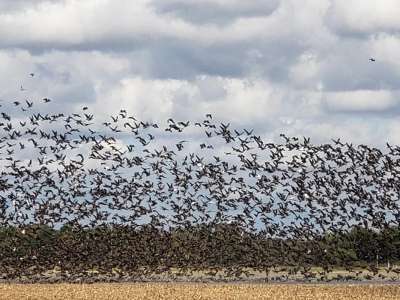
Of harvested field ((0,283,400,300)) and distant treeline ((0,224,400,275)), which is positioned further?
distant treeline ((0,224,400,275))

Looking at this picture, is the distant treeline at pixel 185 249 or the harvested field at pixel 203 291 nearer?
the harvested field at pixel 203 291

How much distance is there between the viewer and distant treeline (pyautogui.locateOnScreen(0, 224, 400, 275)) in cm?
4341

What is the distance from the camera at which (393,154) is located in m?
43.0

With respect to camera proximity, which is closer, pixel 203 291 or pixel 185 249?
pixel 203 291

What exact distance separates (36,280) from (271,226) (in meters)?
10.1

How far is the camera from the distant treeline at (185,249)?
43.4 metres

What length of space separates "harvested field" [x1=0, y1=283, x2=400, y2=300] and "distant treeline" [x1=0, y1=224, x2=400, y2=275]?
603 cm

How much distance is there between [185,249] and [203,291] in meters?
9.45

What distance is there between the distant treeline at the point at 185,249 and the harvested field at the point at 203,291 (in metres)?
6.03

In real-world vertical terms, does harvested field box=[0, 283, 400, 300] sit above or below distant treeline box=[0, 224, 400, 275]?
below

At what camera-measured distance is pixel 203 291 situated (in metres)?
34.2

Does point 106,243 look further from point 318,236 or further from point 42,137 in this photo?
point 318,236

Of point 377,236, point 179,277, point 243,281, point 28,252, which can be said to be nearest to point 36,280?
point 28,252

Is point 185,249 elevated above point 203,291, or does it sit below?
above
